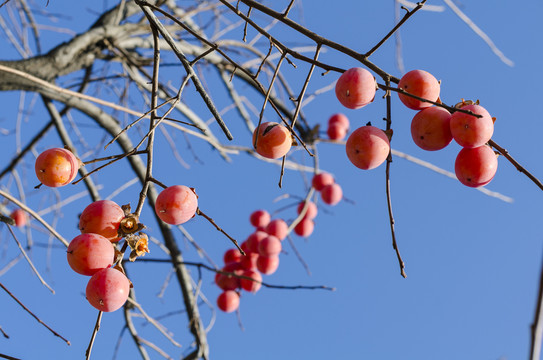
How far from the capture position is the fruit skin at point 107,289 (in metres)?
0.93

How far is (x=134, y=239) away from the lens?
3.24 ft

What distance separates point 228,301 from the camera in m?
2.30

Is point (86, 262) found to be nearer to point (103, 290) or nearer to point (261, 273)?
point (103, 290)

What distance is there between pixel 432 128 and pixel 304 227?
5.46 feet

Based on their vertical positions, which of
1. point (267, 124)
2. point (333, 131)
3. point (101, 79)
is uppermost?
point (333, 131)

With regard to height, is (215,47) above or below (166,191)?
above

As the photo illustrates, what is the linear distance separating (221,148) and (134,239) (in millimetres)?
1123

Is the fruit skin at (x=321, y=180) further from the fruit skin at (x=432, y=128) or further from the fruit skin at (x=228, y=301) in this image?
the fruit skin at (x=432, y=128)

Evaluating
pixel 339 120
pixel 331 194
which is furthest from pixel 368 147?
pixel 339 120

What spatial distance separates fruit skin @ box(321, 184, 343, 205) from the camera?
2.73 metres

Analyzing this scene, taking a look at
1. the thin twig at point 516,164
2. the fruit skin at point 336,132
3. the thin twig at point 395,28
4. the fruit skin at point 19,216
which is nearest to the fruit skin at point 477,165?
the thin twig at point 516,164

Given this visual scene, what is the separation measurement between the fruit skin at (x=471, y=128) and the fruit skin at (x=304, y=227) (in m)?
1.68

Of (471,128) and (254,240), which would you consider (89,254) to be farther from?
(254,240)

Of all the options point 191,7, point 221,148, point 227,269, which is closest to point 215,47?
point 221,148
